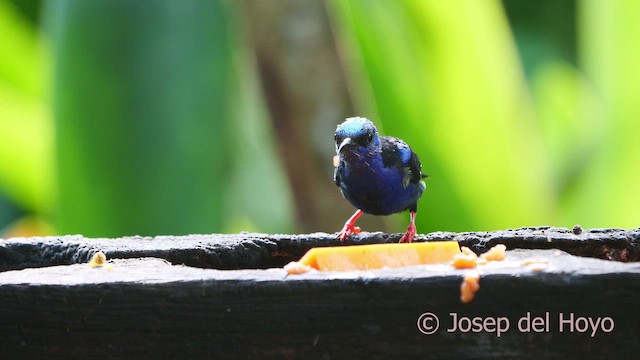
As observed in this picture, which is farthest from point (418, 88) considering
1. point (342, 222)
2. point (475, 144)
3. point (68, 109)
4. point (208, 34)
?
point (68, 109)

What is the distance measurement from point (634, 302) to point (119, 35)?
314cm

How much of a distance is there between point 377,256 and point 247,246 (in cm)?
55

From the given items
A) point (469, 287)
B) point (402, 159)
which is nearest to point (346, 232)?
point (402, 159)

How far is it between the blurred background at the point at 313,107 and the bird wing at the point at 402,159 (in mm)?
725

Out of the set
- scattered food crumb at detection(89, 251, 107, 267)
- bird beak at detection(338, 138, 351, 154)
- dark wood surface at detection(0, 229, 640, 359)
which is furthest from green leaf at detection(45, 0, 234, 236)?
dark wood surface at detection(0, 229, 640, 359)

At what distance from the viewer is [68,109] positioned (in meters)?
4.14

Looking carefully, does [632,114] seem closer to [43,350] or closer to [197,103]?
[197,103]

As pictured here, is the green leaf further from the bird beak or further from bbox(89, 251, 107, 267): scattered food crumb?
bbox(89, 251, 107, 267): scattered food crumb

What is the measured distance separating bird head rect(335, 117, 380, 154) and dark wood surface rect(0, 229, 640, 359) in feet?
3.48

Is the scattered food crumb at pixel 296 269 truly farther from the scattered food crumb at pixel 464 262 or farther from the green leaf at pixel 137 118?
the green leaf at pixel 137 118

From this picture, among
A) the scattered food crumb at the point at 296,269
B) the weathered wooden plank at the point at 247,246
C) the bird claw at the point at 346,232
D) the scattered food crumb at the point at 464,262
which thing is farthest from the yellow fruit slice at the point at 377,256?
the bird claw at the point at 346,232

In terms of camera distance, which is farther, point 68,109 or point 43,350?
point 68,109

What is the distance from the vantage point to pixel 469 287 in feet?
5.40

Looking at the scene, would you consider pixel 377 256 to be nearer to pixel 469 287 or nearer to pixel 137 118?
pixel 469 287
